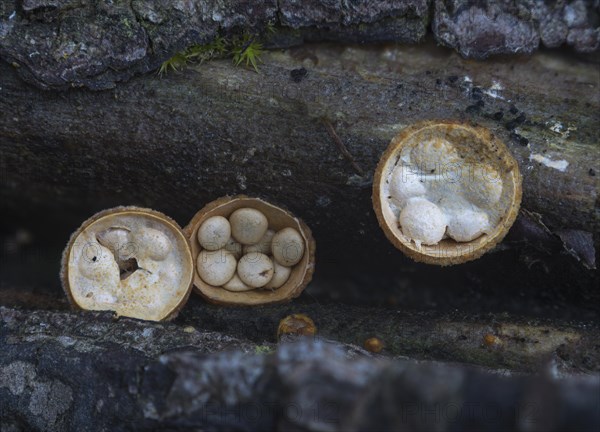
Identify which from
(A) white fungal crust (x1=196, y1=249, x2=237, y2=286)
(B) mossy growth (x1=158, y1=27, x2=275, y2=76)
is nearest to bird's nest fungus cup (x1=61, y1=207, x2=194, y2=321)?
(A) white fungal crust (x1=196, y1=249, x2=237, y2=286)

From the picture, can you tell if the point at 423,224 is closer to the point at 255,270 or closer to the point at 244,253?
the point at 255,270

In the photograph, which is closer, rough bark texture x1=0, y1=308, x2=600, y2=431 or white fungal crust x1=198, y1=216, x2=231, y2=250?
rough bark texture x1=0, y1=308, x2=600, y2=431

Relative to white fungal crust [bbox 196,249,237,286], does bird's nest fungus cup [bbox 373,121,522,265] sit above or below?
above

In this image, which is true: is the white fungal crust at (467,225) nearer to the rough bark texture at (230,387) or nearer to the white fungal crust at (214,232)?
the rough bark texture at (230,387)

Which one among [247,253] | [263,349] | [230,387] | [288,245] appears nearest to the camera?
[230,387]

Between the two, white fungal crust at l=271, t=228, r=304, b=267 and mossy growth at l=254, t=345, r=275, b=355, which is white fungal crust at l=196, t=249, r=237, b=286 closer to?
white fungal crust at l=271, t=228, r=304, b=267

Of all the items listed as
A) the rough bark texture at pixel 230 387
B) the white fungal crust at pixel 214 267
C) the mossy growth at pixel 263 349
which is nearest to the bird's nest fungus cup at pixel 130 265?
the white fungal crust at pixel 214 267

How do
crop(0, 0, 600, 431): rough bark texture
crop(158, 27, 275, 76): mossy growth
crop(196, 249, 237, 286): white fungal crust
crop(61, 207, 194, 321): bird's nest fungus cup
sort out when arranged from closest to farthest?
crop(0, 0, 600, 431): rough bark texture < crop(61, 207, 194, 321): bird's nest fungus cup < crop(158, 27, 275, 76): mossy growth < crop(196, 249, 237, 286): white fungal crust

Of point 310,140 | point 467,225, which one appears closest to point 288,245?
point 310,140
